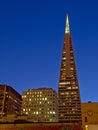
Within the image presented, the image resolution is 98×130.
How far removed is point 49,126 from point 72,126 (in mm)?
5286

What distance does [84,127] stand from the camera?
51469 mm

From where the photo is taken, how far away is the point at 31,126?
5891 centimetres

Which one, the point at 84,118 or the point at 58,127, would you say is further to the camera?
the point at 58,127

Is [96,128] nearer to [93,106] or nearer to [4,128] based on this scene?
[93,106]

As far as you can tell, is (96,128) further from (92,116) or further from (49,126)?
(49,126)

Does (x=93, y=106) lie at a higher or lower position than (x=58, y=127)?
higher

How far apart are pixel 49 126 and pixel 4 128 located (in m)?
10.5

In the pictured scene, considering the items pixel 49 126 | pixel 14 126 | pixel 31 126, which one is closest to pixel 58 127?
pixel 49 126

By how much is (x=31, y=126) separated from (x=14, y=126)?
13.1ft

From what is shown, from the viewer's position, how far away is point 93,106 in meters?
51.3

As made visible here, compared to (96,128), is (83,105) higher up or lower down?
higher up

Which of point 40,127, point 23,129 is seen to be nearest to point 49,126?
point 40,127

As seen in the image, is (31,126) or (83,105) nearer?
(83,105)

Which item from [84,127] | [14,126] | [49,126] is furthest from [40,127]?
[84,127]
